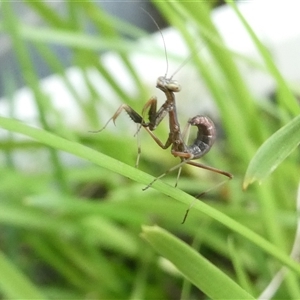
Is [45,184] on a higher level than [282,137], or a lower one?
lower

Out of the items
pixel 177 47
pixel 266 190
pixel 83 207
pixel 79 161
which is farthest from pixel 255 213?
pixel 177 47

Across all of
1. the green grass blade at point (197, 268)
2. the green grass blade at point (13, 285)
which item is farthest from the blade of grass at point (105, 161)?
the green grass blade at point (13, 285)

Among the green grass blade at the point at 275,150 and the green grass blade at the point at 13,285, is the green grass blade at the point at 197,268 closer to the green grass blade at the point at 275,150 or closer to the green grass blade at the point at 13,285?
the green grass blade at the point at 275,150

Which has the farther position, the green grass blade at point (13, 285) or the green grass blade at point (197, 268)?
the green grass blade at point (13, 285)

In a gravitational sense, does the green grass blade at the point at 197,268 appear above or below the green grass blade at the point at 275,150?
below

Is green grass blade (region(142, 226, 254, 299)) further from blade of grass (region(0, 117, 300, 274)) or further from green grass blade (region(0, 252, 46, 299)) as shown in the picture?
green grass blade (region(0, 252, 46, 299))

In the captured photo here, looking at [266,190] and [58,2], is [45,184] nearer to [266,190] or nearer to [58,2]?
[266,190]

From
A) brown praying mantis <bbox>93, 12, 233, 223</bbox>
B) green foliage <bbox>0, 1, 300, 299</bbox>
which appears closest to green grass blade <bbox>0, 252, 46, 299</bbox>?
green foliage <bbox>0, 1, 300, 299</bbox>

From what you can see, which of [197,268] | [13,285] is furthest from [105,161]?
[13,285]

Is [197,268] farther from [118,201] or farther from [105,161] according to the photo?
[118,201]
